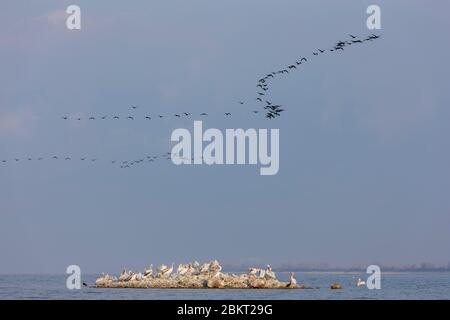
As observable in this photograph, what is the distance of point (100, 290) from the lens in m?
61.0

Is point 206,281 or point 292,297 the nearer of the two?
point 292,297

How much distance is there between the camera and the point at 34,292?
66625mm

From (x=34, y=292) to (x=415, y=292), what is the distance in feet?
73.1
